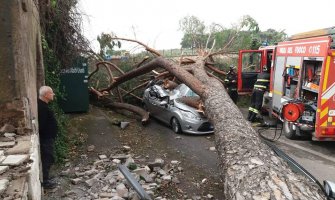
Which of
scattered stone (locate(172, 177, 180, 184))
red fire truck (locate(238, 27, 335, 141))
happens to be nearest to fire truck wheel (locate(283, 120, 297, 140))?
red fire truck (locate(238, 27, 335, 141))

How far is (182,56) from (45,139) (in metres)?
8.52

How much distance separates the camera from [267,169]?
345 centimetres

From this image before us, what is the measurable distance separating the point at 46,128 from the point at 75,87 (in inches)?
221

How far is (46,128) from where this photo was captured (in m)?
5.19

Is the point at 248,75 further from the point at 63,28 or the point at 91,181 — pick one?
the point at 91,181

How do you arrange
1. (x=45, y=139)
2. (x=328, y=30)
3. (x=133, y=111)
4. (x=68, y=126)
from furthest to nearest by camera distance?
1. (x=133, y=111)
2. (x=68, y=126)
3. (x=328, y=30)
4. (x=45, y=139)

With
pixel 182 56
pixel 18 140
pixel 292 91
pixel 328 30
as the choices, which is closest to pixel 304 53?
pixel 328 30

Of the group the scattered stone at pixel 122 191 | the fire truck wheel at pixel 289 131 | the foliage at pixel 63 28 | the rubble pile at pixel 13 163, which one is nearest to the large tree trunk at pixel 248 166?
the scattered stone at pixel 122 191

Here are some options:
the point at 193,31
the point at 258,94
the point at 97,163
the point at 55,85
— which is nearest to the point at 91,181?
the point at 97,163

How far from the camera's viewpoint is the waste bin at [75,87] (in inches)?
413

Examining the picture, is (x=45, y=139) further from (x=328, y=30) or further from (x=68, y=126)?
(x=328, y=30)

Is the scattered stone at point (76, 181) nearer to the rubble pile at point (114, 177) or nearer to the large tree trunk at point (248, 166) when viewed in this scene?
the rubble pile at point (114, 177)

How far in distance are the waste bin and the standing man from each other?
17.6 ft

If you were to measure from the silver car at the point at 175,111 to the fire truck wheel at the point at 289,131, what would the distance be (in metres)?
2.19
